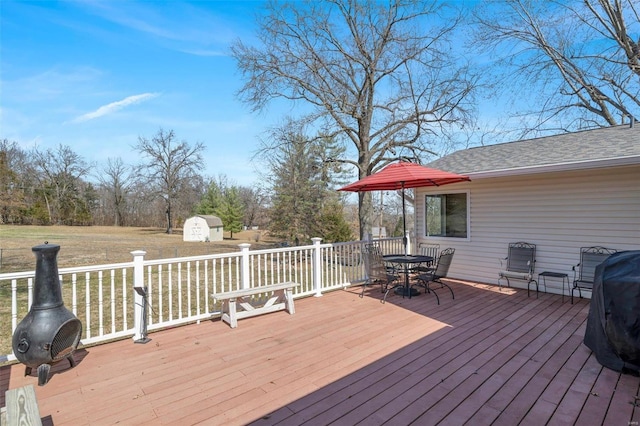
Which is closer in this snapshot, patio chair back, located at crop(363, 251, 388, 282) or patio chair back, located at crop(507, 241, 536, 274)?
patio chair back, located at crop(363, 251, 388, 282)

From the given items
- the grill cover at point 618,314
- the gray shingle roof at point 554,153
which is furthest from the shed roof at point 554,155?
the grill cover at point 618,314

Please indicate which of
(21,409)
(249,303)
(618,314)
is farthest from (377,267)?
(21,409)

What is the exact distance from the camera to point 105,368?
3.09 meters

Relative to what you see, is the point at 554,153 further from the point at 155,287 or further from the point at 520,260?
the point at 155,287

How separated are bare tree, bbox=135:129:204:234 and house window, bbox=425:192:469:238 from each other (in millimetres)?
25495

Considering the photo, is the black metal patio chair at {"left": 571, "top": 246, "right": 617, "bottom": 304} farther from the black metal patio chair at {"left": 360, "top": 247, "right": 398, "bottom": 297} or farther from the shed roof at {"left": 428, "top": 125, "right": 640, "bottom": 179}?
the black metal patio chair at {"left": 360, "top": 247, "right": 398, "bottom": 297}

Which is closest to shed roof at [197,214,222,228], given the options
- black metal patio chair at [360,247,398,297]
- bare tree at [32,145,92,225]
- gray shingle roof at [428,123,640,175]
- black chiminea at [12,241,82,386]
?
bare tree at [32,145,92,225]

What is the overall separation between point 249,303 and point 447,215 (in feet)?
16.5

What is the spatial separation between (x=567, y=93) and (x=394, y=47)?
8351 millimetres

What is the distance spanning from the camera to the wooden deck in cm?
231

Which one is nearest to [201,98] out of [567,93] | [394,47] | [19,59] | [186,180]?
[19,59]

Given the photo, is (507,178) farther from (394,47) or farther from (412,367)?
(394,47)

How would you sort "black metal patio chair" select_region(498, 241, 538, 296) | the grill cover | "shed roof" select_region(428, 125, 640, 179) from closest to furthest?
the grill cover
"shed roof" select_region(428, 125, 640, 179)
"black metal patio chair" select_region(498, 241, 538, 296)

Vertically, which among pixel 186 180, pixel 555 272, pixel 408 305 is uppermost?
pixel 186 180
